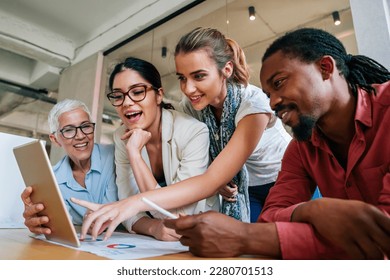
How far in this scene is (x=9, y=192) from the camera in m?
1.27

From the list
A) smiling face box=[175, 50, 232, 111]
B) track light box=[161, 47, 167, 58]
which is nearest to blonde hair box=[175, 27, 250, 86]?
smiling face box=[175, 50, 232, 111]

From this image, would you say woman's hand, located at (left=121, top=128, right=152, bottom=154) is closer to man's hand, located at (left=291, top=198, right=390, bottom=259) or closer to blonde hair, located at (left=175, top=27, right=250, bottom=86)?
blonde hair, located at (left=175, top=27, right=250, bottom=86)

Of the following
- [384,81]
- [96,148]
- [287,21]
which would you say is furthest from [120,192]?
[287,21]

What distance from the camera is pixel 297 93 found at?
31.4 inches

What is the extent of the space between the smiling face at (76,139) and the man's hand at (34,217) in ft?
1.73

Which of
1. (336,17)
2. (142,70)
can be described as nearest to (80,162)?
(142,70)

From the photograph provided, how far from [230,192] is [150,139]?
41cm

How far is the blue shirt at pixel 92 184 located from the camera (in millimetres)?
1294

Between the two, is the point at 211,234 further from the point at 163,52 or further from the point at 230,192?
the point at 163,52

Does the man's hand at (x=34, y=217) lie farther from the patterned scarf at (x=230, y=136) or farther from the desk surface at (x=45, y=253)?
the patterned scarf at (x=230, y=136)

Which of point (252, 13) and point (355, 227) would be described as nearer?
point (355, 227)

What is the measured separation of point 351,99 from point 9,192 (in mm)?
1329
